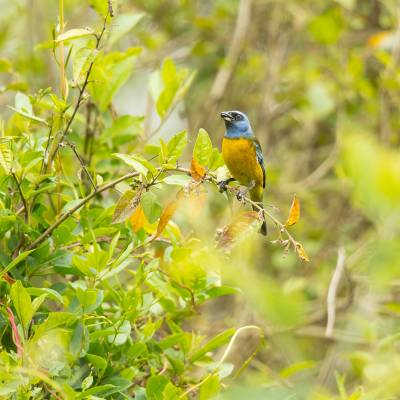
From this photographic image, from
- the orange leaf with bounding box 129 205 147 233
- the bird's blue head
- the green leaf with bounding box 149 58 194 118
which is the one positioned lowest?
the bird's blue head

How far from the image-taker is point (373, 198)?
0.77 metres

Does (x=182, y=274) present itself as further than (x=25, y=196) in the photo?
Yes

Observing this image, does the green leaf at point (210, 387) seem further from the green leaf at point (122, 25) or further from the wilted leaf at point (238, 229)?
the green leaf at point (122, 25)

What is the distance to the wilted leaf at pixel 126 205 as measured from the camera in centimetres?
189

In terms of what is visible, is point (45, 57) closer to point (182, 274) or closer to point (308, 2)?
point (308, 2)

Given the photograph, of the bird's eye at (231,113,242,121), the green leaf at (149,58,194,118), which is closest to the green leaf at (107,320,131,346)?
the green leaf at (149,58,194,118)

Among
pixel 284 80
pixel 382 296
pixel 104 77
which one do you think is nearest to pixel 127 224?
pixel 104 77

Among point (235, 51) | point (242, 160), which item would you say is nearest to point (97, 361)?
A: point (242, 160)

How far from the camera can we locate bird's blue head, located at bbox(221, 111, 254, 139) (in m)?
3.67

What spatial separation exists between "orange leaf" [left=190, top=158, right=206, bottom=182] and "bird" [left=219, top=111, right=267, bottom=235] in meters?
1.41

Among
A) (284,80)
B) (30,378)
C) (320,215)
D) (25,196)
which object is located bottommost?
(320,215)

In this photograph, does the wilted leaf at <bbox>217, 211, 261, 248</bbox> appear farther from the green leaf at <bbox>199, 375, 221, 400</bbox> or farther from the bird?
the bird

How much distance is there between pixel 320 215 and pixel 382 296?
1304 millimetres

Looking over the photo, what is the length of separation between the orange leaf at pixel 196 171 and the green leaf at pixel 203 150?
1 centimetres
